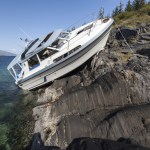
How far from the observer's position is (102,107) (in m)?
10.3

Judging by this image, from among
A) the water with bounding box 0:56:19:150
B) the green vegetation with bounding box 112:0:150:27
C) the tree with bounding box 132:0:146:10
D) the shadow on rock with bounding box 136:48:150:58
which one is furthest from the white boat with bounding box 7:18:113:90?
the tree with bounding box 132:0:146:10

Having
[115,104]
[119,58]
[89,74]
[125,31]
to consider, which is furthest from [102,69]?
[125,31]

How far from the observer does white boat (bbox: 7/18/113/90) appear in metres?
15.9

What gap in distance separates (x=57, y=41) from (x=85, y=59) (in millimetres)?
2668

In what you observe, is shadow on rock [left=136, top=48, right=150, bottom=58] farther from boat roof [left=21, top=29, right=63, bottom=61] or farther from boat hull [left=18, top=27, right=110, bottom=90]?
boat roof [left=21, top=29, right=63, bottom=61]

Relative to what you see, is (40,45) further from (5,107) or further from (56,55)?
(5,107)

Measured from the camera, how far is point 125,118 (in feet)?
28.3

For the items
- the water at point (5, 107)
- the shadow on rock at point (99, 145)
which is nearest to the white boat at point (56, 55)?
the water at point (5, 107)

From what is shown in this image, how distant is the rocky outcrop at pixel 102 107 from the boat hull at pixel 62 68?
1085mm

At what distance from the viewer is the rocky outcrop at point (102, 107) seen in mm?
8453

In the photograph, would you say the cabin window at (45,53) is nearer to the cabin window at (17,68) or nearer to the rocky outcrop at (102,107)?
the cabin window at (17,68)

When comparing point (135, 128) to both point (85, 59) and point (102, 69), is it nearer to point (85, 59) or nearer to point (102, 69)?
point (102, 69)

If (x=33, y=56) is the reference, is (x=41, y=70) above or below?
below

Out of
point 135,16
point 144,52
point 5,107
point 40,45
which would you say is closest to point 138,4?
point 135,16
